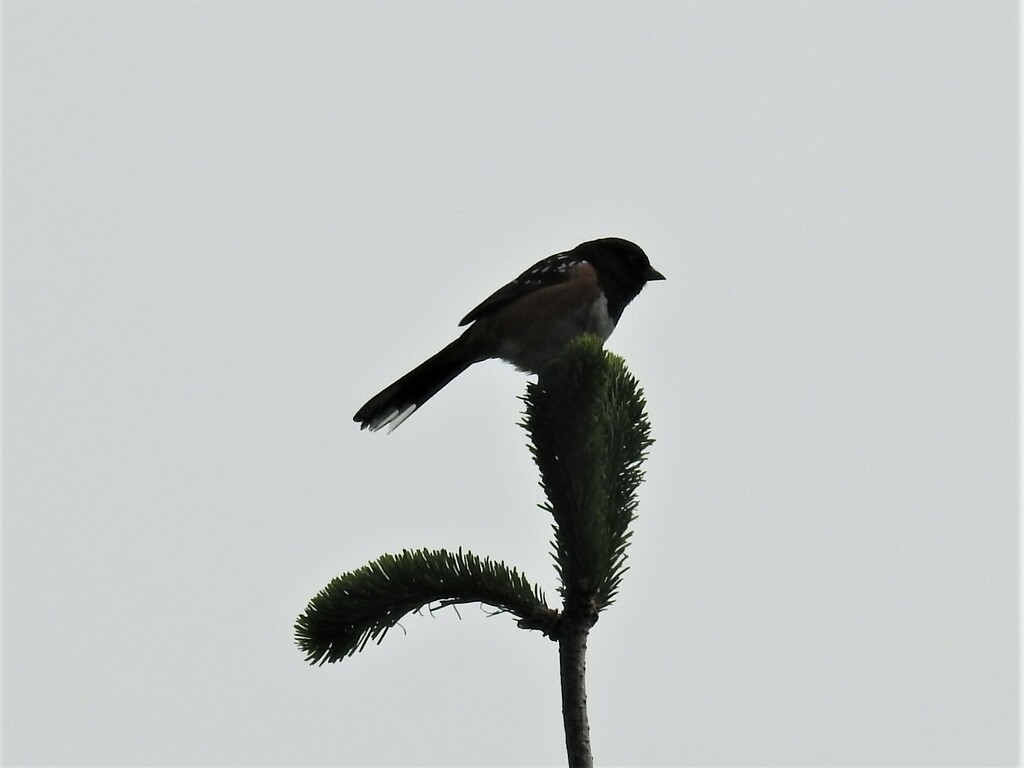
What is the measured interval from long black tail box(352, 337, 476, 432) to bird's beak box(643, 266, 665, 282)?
1.08 meters

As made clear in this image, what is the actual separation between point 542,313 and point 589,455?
2.91 meters

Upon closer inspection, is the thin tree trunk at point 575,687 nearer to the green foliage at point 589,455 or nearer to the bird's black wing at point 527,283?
the green foliage at point 589,455

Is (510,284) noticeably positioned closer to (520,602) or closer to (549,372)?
(549,372)

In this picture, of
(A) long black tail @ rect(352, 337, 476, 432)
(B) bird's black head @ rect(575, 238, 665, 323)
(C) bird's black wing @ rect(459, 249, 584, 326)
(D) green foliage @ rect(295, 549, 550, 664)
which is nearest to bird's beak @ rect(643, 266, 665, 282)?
(B) bird's black head @ rect(575, 238, 665, 323)

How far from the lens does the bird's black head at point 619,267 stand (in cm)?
592

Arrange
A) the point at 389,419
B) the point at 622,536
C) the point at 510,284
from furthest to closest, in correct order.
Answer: the point at 510,284 < the point at 389,419 < the point at 622,536

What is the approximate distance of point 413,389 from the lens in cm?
571

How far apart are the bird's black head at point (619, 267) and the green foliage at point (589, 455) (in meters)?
2.72

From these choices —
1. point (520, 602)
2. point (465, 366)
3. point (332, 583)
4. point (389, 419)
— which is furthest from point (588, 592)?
point (465, 366)

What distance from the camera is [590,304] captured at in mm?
5719

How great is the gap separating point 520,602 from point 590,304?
319 cm

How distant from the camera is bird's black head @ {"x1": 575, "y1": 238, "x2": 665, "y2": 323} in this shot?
5922mm

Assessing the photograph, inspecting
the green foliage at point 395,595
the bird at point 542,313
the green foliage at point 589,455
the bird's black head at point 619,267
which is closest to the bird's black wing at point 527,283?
the bird at point 542,313

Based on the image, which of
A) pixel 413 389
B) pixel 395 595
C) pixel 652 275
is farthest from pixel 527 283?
pixel 395 595
